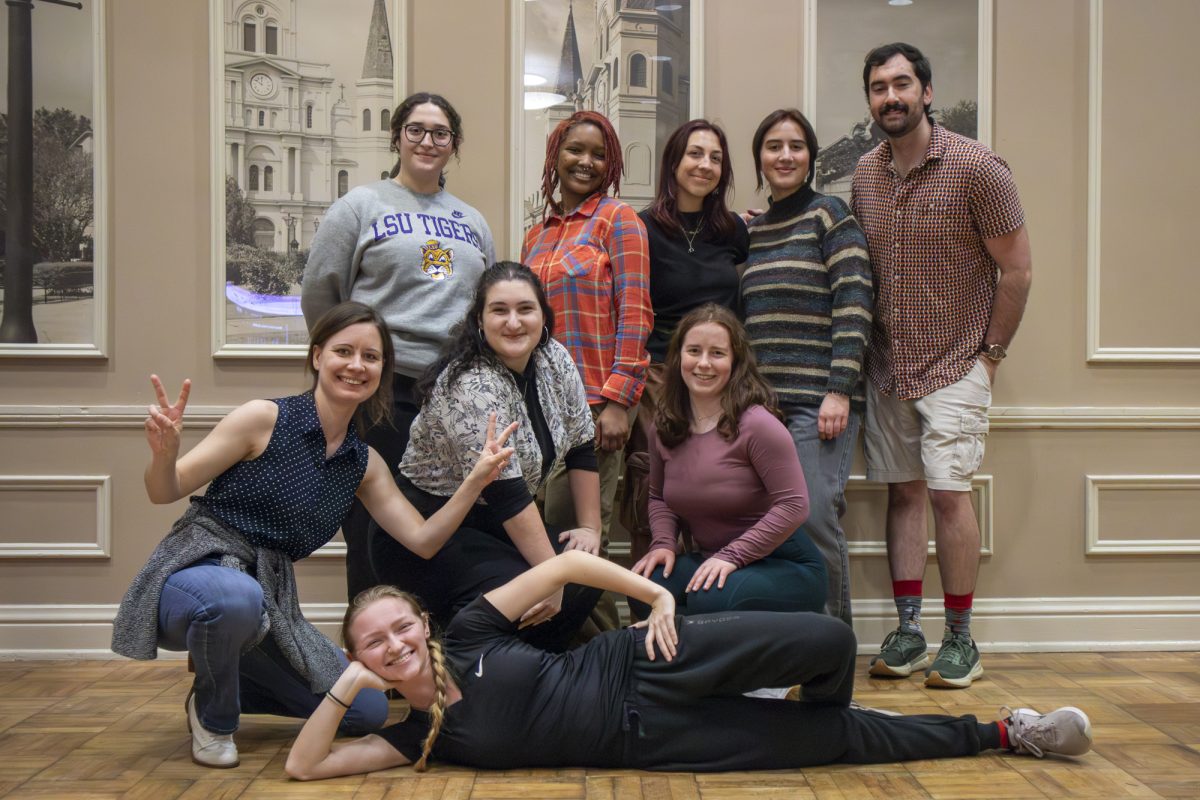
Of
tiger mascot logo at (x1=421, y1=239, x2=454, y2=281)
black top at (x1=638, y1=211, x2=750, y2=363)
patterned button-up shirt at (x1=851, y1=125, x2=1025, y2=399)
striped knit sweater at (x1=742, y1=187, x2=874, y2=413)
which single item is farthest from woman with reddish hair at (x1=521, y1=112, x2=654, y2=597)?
patterned button-up shirt at (x1=851, y1=125, x2=1025, y2=399)

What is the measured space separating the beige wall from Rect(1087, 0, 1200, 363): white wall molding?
0.4 inches

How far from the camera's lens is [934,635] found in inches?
A: 133

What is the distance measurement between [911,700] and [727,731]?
89 cm

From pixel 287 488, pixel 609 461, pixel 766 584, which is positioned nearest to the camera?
pixel 287 488

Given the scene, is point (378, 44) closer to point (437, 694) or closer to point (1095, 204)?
point (437, 694)

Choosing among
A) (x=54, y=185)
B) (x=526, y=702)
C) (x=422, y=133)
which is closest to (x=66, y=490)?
(x=54, y=185)

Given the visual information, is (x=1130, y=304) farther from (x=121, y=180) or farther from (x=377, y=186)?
(x=121, y=180)

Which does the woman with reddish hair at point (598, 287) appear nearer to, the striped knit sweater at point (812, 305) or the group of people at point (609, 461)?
the group of people at point (609, 461)

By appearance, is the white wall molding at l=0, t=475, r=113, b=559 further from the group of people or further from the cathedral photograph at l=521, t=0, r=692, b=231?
the cathedral photograph at l=521, t=0, r=692, b=231

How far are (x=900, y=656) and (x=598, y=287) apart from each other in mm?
1383

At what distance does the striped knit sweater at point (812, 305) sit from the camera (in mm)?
2930

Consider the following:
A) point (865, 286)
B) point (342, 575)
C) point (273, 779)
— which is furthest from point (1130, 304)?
point (273, 779)

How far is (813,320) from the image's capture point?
2971 millimetres

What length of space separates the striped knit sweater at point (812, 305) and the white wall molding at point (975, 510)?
425 mm
